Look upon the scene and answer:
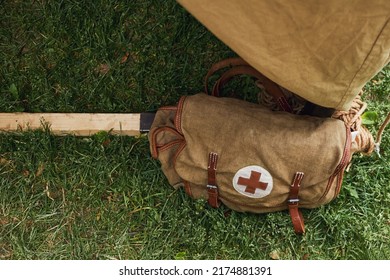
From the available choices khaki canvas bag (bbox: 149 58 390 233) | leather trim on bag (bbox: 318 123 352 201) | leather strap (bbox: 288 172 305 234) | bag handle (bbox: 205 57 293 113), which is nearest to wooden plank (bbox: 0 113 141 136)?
khaki canvas bag (bbox: 149 58 390 233)

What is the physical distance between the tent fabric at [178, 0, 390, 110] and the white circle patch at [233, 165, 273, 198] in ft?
1.64

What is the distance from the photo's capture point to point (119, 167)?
2.33m

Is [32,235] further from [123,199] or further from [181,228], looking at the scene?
[181,228]

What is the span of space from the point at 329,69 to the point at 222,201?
2.78 feet

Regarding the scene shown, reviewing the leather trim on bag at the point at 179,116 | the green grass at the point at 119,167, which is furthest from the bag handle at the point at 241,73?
the leather trim on bag at the point at 179,116

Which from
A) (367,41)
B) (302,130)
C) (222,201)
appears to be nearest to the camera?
(367,41)

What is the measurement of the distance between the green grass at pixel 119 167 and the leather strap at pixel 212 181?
0.16 ft

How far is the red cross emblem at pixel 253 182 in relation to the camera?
81.1 inches

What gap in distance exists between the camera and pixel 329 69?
156cm

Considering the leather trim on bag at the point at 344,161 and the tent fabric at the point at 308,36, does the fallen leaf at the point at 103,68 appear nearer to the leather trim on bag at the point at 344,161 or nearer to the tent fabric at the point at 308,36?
the tent fabric at the point at 308,36

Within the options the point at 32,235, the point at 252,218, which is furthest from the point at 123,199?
the point at 252,218

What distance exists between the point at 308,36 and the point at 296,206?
88 centimetres

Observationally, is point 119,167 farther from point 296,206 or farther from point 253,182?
point 296,206

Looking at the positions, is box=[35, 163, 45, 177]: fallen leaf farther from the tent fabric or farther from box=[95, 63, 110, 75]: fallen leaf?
the tent fabric
